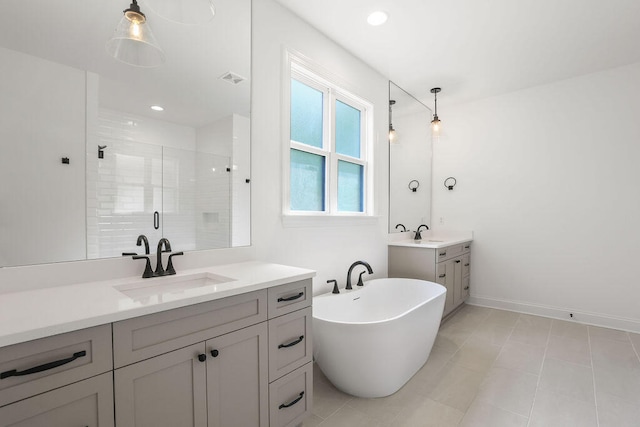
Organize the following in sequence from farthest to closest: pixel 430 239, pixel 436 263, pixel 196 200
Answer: pixel 430 239, pixel 436 263, pixel 196 200

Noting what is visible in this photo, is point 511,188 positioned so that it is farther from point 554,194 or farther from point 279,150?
point 279,150

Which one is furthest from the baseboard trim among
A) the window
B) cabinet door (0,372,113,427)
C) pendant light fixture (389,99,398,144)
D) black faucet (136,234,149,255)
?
cabinet door (0,372,113,427)

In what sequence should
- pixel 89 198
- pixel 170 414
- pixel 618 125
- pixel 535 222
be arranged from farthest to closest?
pixel 535 222
pixel 618 125
pixel 89 198
pixel 170 414

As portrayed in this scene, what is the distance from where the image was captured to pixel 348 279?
8.66 ft

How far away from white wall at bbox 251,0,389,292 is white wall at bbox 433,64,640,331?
1.94 metres

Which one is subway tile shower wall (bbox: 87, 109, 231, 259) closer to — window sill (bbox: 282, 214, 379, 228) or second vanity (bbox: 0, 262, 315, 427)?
second vanity (bbox: 0, 262, 315, 427)

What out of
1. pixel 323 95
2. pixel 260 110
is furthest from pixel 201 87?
pixel 323 95

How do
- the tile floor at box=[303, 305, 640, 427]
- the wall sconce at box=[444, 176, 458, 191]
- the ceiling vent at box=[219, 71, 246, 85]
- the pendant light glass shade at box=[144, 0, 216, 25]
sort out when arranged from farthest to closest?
1. the wall sconce at box=[444, 176, 458, 191]
2. the ceiling vent at box=[219, 71, 246, 85]
3. the tile floor at box=[303, 305, 640, 427]
4. the pendant light glass shade at box=[144, 0, 216, 25]

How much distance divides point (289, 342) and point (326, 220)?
123cm

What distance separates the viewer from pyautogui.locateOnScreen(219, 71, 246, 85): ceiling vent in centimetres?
194

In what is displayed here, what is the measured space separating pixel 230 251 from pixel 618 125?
4066 mm

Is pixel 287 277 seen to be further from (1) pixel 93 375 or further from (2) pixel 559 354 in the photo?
(2) pixel 559 354

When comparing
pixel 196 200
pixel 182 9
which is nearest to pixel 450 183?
pixel 196 200

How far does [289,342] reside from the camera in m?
1.56
